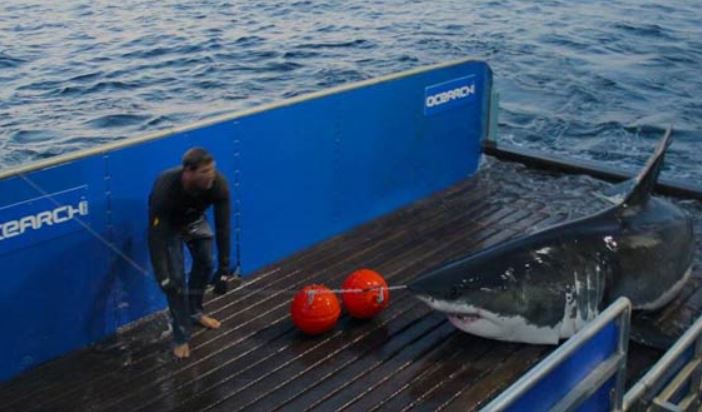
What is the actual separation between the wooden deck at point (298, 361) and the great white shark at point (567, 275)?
311 millimetres

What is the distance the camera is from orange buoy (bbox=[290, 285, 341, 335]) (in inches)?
300

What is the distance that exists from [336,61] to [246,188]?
16772 millimetres

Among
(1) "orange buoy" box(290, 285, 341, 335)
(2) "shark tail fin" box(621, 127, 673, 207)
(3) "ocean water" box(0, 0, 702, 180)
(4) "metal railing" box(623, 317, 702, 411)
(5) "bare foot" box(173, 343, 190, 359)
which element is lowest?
(3) "ocean water" box(0, 0, 702, 180)

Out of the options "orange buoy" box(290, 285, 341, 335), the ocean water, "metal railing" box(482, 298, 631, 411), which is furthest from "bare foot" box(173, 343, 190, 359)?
the ocean water

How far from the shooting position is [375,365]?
24.1 ft

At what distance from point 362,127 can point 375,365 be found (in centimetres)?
364

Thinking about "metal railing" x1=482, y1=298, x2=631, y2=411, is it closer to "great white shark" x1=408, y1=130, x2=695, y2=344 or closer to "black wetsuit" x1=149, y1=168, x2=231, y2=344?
"great white shark" x1=408, y1=130, x2=695, y2=344

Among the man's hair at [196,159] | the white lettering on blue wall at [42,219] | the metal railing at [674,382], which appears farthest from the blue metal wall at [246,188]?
the metal railing at [674,382]

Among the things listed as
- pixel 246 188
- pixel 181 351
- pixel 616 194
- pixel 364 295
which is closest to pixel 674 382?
pixel 364 295

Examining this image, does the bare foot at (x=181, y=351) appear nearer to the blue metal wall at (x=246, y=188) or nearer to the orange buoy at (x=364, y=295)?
the blue metal wall at (x=246, y=188)

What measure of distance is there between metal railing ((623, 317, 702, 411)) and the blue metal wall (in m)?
4.57

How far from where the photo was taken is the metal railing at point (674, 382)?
220 inches

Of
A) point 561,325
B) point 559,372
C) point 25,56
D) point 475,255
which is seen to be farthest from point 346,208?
point 25,56

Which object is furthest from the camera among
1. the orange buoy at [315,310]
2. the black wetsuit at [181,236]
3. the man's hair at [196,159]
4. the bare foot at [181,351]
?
the orange buoy at [315,310]
